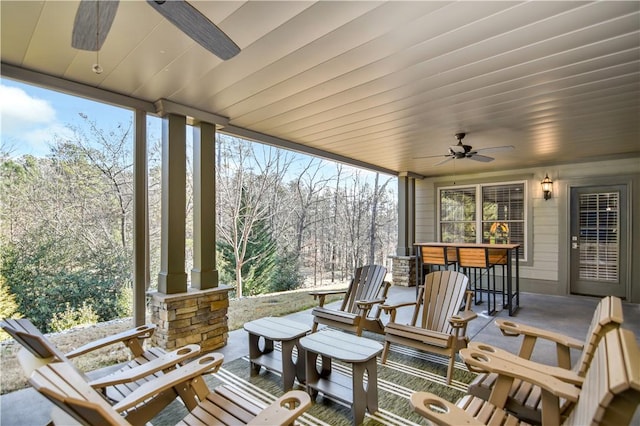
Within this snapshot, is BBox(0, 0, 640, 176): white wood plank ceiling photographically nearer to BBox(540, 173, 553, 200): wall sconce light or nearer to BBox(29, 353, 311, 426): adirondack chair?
BBox(29, 353, 311, 426): adirondack chair

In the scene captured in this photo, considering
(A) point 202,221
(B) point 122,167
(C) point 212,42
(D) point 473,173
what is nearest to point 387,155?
(D) point 473,173

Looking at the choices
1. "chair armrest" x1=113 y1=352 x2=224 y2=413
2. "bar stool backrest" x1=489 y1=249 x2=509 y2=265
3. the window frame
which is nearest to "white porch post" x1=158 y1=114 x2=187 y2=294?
"chair armrest" x1=113 y1=352 x2=224 y2=413

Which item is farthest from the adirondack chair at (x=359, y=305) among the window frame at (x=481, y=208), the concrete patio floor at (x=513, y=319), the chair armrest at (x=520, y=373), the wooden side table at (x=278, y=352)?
the window frame at (x=481, y=208)

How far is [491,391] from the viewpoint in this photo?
1981 millimetres

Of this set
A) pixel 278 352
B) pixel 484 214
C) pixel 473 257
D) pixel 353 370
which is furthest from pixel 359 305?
pixel 484 214

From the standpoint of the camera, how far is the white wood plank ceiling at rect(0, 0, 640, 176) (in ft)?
6.46

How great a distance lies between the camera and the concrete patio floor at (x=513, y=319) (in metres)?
2.44

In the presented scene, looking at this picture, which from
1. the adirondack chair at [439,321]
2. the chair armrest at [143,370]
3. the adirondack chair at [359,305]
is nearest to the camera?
the chair armrest at [143,370]

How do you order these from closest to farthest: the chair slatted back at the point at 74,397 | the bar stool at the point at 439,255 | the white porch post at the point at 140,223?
the chair slatted back at the point at 74,397 → the white porch post at the point at 140,223 → the bar stool at the point at 439,255

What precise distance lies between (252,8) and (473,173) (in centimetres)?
709

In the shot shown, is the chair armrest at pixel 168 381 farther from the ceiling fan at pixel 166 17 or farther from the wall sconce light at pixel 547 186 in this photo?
the wall sconce light at pixel 547 186

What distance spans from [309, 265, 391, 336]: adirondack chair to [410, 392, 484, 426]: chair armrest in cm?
206

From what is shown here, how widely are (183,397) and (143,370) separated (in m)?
0.29

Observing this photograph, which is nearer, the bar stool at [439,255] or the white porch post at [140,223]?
the white porch post at [140,223]
